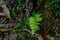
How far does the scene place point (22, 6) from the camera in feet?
10.3

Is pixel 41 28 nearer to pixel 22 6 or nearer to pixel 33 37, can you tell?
pixel 33 37

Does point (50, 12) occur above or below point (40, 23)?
above

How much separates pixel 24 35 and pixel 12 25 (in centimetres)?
30

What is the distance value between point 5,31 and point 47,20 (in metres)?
0.81

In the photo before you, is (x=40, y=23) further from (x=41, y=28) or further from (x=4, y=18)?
(x=4, y=18)

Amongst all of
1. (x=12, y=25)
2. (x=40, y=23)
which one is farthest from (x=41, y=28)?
(x=12, y=25)

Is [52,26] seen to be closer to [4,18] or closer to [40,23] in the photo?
[40,23]

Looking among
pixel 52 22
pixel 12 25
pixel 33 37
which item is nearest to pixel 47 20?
pixel 52 22

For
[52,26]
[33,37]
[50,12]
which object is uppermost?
[50,12]

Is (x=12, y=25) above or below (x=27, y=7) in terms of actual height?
below

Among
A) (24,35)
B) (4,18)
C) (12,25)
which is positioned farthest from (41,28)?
(4,18)

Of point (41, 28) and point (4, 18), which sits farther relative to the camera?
point (4, 18)

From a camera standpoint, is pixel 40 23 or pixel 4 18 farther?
pixel 4 18

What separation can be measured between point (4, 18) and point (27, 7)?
0.52 m
